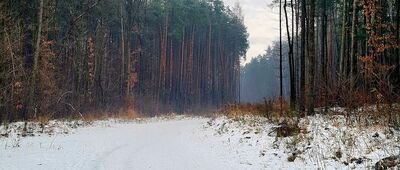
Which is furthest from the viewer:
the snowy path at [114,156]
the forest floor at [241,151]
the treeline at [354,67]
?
the treeline at [354,67]

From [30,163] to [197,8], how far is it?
Result: 5573 cm

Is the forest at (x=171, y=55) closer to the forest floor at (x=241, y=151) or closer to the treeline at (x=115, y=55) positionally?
the treeline at (x=115, y=55)

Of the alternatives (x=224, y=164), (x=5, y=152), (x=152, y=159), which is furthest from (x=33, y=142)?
(x=224, y=164)

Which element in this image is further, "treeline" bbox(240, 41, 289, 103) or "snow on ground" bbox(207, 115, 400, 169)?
"treeline" bbox(240, 41, 289, 103)

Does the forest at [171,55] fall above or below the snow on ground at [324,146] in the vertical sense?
above

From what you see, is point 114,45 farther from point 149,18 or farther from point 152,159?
point 152,159

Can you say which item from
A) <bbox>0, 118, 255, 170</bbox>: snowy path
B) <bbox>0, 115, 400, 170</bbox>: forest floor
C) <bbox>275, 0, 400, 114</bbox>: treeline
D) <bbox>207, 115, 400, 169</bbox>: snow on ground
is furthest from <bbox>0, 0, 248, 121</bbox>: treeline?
<bbox>275, 0, 400, 114</bbox>: treeline

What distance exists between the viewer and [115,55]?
46375 mm

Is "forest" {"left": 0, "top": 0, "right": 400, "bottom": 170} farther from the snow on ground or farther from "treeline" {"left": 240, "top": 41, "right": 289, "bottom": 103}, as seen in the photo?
"treeline" {"left": 240, "top": 41, "right": 289, "bottom": 103}

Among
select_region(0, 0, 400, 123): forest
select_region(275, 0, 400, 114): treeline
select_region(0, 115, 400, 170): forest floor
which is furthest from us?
select_region(0, 0, 400, 123): forest

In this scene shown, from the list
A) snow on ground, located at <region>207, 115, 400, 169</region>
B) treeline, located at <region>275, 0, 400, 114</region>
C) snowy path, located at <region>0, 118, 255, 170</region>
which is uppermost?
treeline, located at <region>275, 0, 400, 114</region>

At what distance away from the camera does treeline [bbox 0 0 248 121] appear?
19.6 m

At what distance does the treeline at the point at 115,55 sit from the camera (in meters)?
19.6

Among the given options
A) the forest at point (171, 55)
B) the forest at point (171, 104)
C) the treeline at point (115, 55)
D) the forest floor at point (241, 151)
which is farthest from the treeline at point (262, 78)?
the forest floor at point (241, 151)
